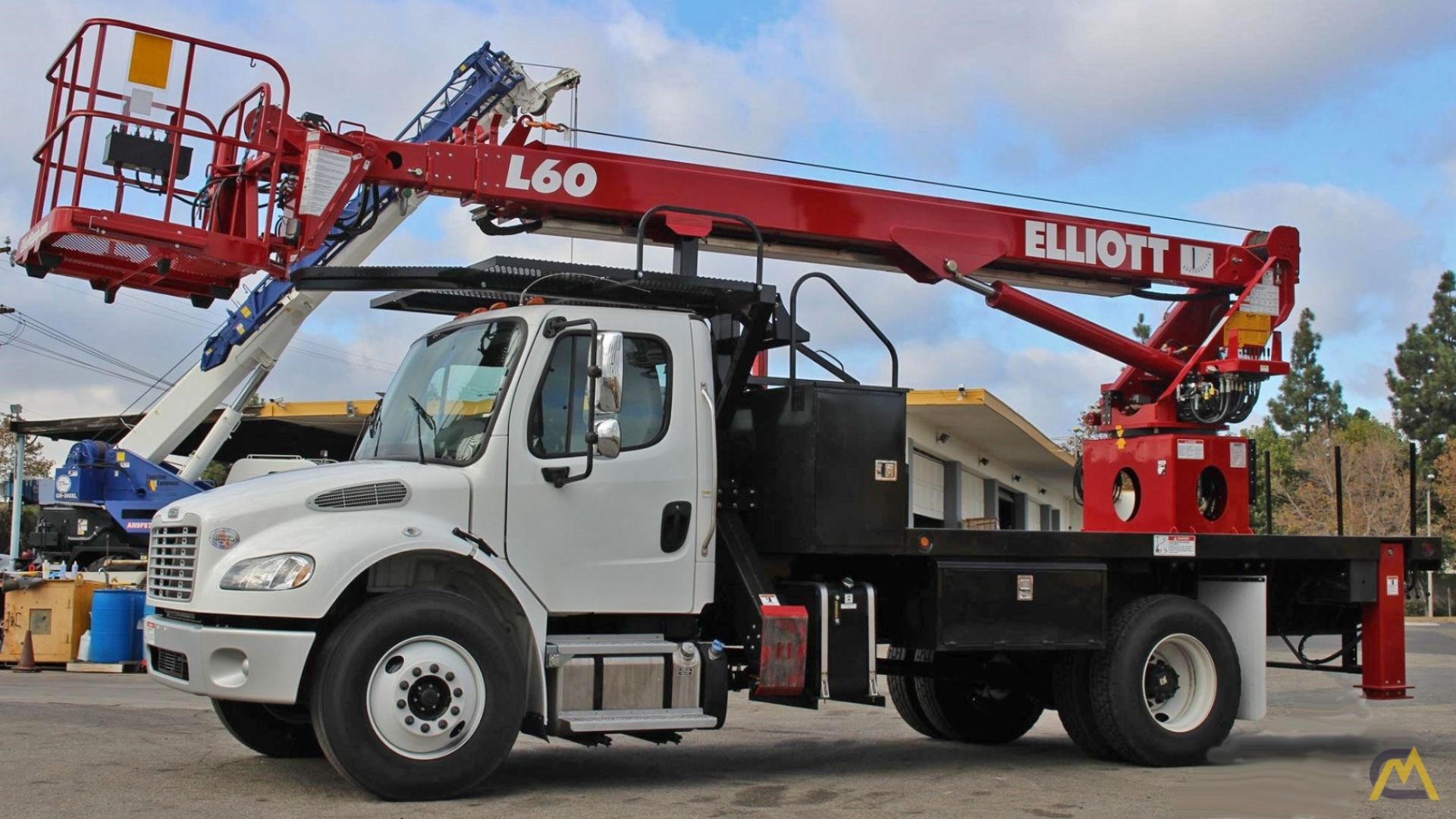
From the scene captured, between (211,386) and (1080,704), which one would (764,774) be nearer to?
(1080,704)

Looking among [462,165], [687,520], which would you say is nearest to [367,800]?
[687,520]

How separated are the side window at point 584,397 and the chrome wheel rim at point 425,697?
1.26 metres

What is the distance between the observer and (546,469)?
802 centimetres

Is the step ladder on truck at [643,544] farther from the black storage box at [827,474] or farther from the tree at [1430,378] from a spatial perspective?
the tree at [1430,378]

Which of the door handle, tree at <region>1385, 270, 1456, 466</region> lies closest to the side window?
the door handle

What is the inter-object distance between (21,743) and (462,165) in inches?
189

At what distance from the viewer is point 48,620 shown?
17.9 meters

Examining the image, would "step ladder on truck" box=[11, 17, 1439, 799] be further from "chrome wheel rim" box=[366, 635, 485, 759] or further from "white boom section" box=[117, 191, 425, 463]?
"white boom section" box=[117, 191, 425, 463]

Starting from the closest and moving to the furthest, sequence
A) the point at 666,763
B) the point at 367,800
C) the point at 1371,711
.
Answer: the point at 367,800 < the point at 666,763 < the point at 1371,711

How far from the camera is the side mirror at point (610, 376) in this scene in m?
7.69

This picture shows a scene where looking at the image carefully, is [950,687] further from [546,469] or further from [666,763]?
[546,469]

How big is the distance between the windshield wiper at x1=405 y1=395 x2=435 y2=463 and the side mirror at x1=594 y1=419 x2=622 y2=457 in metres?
1.04

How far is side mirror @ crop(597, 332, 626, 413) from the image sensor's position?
7691 mm

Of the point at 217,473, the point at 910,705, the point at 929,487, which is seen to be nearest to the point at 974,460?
the point at 929,487
